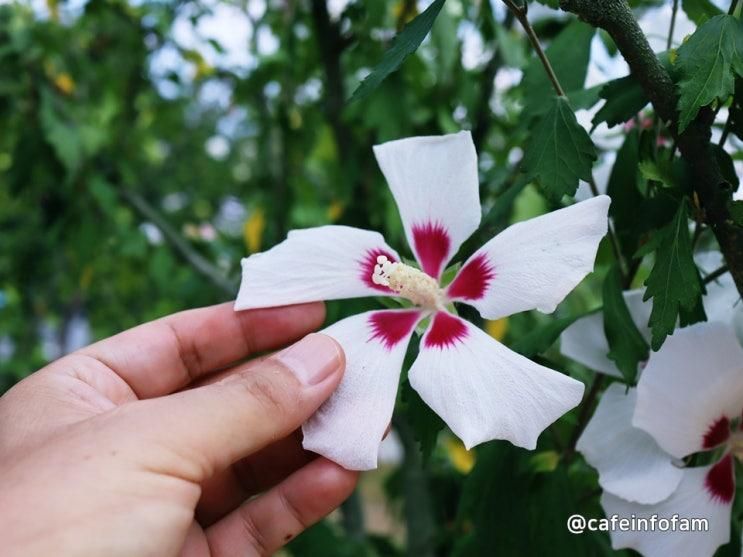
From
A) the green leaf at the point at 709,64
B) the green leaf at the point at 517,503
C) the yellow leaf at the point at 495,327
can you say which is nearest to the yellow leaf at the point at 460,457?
the yellow leaf at the point at 495,327

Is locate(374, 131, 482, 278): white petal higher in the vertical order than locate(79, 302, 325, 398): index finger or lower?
higher

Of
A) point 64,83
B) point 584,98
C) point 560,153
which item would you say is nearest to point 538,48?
point 560,153

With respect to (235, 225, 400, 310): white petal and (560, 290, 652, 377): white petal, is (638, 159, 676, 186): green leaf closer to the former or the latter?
(560, 290, 652, 377): white petal

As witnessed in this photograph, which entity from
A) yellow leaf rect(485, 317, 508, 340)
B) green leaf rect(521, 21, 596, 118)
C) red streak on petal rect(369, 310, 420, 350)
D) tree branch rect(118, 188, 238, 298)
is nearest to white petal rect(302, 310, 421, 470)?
red streak on petal rect(369, 310, 420, 350)

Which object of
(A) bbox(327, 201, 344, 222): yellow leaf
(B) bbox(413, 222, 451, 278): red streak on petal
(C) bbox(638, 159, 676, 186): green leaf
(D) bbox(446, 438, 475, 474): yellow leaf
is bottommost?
(D) bbox(446, 438, 475, 474): yellow leaf

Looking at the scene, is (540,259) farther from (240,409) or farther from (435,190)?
(240,409)
